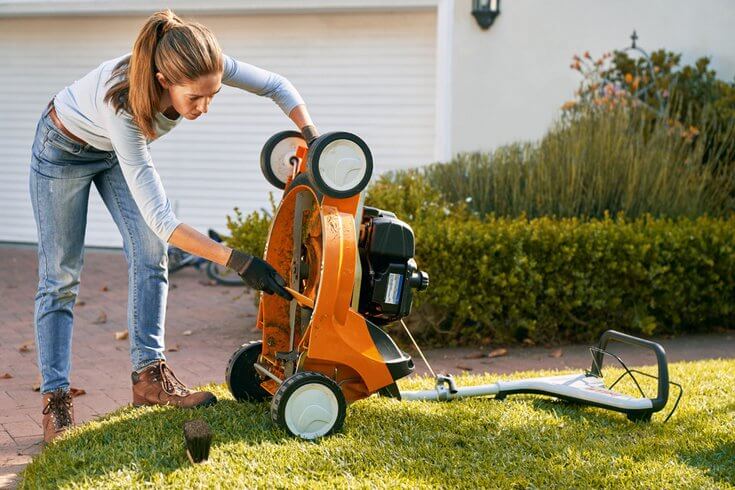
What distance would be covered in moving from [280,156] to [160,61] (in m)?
0.85

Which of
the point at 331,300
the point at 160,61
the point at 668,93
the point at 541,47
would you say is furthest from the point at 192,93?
the point at 541,47

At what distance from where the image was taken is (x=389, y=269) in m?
3.91

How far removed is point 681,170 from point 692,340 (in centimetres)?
159

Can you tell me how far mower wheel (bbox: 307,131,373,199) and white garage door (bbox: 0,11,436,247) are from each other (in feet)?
21.7

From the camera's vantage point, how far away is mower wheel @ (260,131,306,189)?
4.25 metres

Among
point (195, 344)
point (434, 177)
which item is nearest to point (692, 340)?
point (434, 177)

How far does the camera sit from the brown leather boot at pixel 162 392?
170 inches

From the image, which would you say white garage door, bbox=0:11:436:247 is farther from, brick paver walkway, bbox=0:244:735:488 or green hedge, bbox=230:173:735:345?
green hedge, bbox=230:173:735:345

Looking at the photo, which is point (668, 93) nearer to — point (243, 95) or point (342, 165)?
point (243, 95)

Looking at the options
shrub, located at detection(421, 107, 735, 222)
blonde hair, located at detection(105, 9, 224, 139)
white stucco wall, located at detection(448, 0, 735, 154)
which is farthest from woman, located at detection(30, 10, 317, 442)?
white stucco wall, located at detection(448, 0, 735, 154)

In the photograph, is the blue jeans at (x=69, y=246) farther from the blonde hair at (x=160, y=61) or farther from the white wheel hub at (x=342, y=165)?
the white wheel hub at (x=342, y=165)

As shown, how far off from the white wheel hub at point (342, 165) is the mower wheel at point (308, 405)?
2.54 ft

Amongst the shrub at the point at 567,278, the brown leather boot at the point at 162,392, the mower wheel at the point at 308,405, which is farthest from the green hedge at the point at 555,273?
the mower wheel at the point at 308,405

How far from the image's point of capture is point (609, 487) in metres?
3.49
